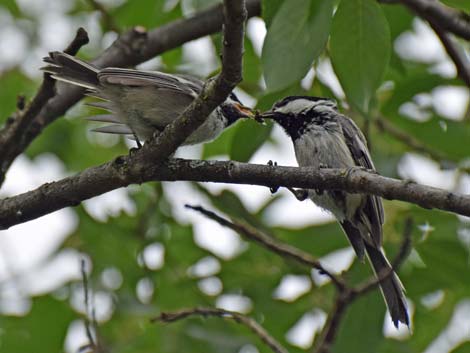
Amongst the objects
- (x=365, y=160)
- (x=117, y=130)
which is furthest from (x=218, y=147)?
(x=117, y=130)

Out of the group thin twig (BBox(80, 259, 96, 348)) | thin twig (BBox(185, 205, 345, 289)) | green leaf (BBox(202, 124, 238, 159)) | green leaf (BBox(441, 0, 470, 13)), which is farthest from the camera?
green leaf (BBox(202, 124, 238, 159))

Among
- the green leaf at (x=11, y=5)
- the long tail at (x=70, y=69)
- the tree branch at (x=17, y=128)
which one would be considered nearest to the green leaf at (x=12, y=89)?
the green leaf at (x=11, y=5)

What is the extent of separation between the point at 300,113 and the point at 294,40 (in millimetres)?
2019

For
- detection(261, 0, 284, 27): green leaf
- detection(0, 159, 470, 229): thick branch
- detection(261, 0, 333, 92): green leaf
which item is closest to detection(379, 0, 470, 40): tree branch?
detection(261, 0, 333, 92): green leaf

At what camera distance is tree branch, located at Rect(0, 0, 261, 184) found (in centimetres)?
491

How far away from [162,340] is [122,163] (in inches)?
78.2

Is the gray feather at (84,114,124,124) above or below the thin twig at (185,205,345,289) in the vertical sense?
above

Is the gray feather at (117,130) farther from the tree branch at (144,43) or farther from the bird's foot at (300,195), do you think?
the bird's foot at (300,195)

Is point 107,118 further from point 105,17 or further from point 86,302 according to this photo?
point 105,17

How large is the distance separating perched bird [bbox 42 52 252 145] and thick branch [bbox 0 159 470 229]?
692 millimetres

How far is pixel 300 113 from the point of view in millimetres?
5352

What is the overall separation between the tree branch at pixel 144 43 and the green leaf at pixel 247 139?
97cm

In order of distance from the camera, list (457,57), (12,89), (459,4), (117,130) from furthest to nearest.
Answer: (12,89) < (117,130) < (457,57) < (459,4)

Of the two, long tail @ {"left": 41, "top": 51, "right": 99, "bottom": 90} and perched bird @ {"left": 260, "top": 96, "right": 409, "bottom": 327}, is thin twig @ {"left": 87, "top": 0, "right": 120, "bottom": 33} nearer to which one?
perched bird @ {"left": 260, "top": 96, "right": 409, "bottom": 327}
